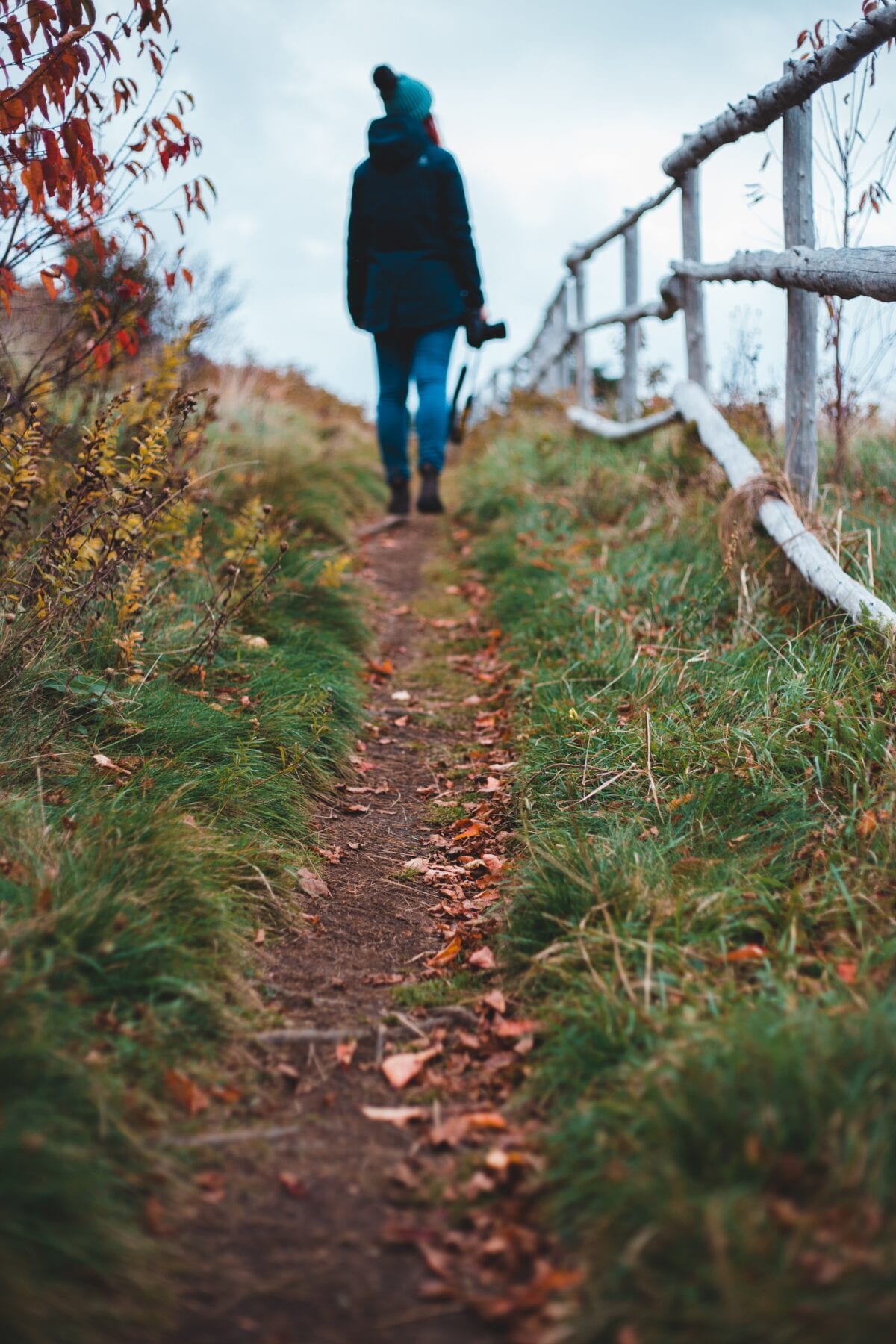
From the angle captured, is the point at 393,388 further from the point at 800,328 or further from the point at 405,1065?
the point at 405,1065

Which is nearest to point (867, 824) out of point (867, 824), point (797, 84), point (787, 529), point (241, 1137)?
point (867, 824)

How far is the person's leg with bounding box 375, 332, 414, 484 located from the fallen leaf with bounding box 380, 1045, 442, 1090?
5.33m

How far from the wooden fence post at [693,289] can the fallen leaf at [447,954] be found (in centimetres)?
415

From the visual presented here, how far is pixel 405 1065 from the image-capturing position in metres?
2.16

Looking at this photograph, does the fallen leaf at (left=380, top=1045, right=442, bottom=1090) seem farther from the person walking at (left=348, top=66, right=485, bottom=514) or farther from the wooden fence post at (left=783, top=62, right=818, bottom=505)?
the person walking at (left=348, top=66, right=485, bottom=514)

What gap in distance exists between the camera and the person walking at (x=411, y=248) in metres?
6.11

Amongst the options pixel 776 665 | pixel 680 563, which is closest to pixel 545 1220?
pixel 776 665

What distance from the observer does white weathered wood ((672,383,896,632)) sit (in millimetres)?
3314

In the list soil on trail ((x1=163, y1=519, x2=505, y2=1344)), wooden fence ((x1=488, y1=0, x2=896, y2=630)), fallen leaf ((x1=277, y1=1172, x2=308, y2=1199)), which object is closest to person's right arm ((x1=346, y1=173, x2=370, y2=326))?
wooden fence ((x1=488, y1=0, x2=896, y2=630))

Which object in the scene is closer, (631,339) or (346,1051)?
(346,1051)

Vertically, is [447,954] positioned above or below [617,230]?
below

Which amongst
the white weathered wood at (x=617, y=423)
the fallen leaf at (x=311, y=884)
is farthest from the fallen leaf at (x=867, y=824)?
the white weathered wood at (x=617, y=423)

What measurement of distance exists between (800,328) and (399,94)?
3403mm

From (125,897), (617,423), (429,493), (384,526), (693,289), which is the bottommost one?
(125,897)
